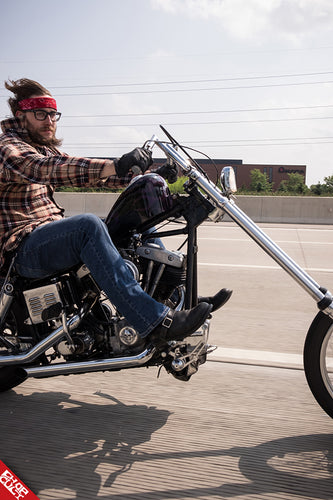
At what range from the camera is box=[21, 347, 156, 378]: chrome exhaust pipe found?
8.80 ft

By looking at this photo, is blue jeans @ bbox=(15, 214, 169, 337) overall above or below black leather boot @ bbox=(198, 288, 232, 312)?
above

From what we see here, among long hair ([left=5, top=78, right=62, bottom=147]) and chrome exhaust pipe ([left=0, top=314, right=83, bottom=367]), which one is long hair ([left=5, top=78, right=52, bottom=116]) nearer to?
long hair ([left=5, top=78, right=62, bottom=147])

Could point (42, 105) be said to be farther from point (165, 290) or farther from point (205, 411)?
point (205, 411)

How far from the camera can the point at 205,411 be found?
295 centimetres

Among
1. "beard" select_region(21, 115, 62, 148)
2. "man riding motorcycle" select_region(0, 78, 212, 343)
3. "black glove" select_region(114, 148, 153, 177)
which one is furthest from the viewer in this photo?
"beard" select_region(21, 115, 62, 148)

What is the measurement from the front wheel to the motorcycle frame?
107 mm

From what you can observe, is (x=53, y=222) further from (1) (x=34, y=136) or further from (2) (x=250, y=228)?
(2) (x=250, y=228)

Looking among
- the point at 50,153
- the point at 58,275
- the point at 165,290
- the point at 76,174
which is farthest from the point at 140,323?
the point at 50,153

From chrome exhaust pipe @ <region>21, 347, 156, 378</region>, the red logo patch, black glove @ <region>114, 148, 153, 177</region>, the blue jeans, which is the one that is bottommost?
the red logo patch

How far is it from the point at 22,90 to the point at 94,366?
1578mm

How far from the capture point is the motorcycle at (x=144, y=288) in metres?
2.71

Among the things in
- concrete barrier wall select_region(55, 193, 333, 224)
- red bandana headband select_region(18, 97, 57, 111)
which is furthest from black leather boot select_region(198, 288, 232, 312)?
concrete barrier wall select_region(55, 193, 333, 224)

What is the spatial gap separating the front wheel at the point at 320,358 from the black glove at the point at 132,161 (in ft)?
3.58

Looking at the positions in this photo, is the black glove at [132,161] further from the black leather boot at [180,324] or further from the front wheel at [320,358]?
the front wheel at [320,358]
